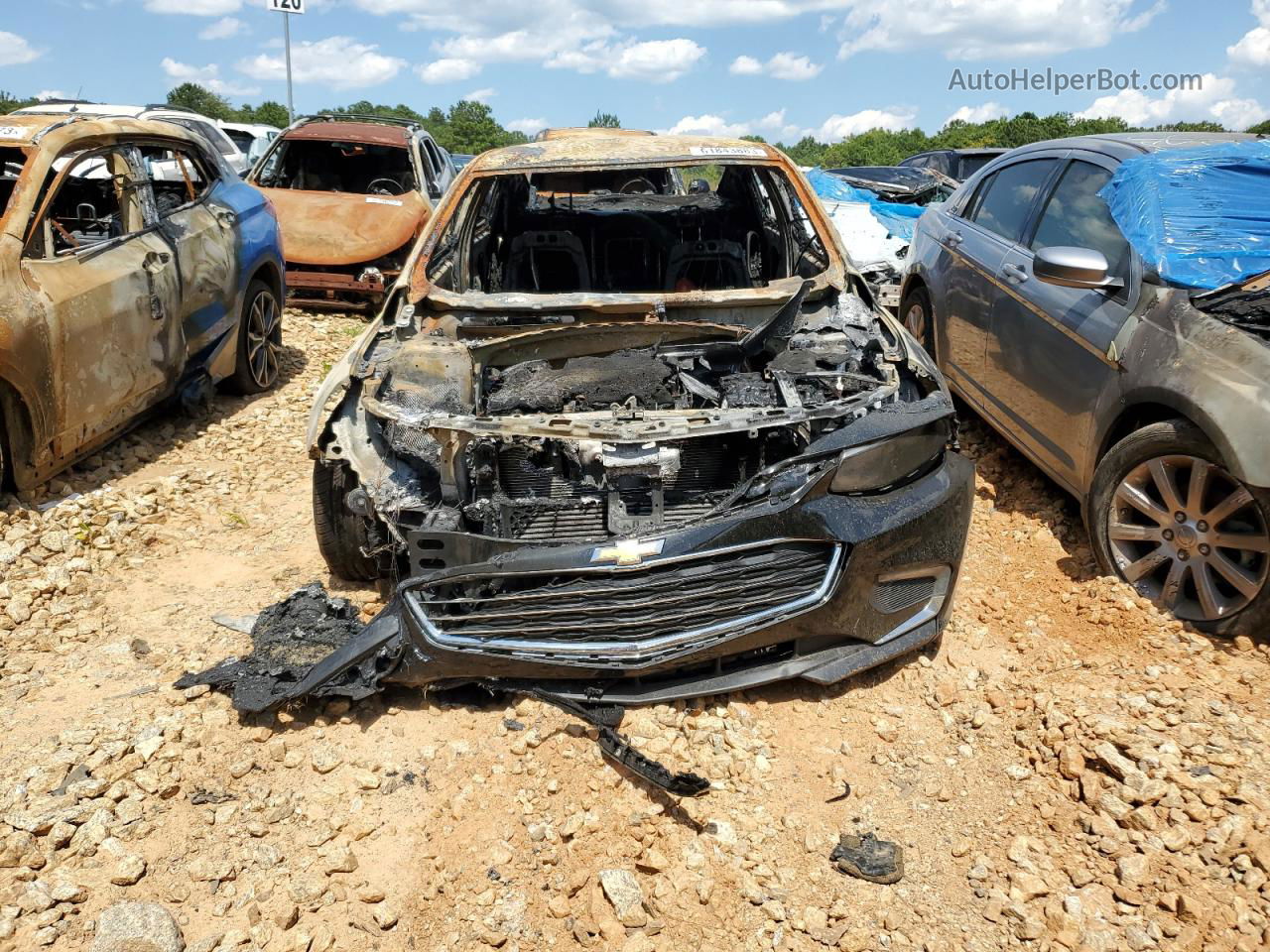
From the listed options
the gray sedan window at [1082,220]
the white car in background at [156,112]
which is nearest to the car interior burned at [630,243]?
the gray sedan window at [1082,220]

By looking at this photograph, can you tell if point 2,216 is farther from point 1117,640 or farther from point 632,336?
point 1117,640

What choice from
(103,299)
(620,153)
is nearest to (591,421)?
(620,153)

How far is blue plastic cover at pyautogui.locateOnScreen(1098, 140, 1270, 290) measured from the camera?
3.70 m

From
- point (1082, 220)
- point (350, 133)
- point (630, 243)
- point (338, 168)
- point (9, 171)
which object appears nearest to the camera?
point (1082, 220)

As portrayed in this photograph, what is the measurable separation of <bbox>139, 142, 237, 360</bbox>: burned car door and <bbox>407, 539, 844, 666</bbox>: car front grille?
12.3ft

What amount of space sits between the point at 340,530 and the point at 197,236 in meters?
3.29

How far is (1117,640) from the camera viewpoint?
3.51 metres

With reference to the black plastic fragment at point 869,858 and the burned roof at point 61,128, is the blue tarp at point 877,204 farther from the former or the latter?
the black plastic fragment at point 869,858

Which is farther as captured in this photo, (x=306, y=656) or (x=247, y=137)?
(x=247, y=137)

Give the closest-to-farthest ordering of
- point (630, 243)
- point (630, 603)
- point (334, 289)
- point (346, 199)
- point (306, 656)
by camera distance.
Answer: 1. point (630, 603)
2. point (306, 656)
3. point (630, 243)
4. point (334, 289)
5. point (346, 199)

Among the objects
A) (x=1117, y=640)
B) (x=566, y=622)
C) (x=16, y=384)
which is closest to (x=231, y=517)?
(x=16, y=384)

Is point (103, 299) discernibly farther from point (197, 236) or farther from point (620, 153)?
point (620, 153)

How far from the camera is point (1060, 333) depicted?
4211mm

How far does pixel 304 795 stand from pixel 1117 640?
9.07 feet
